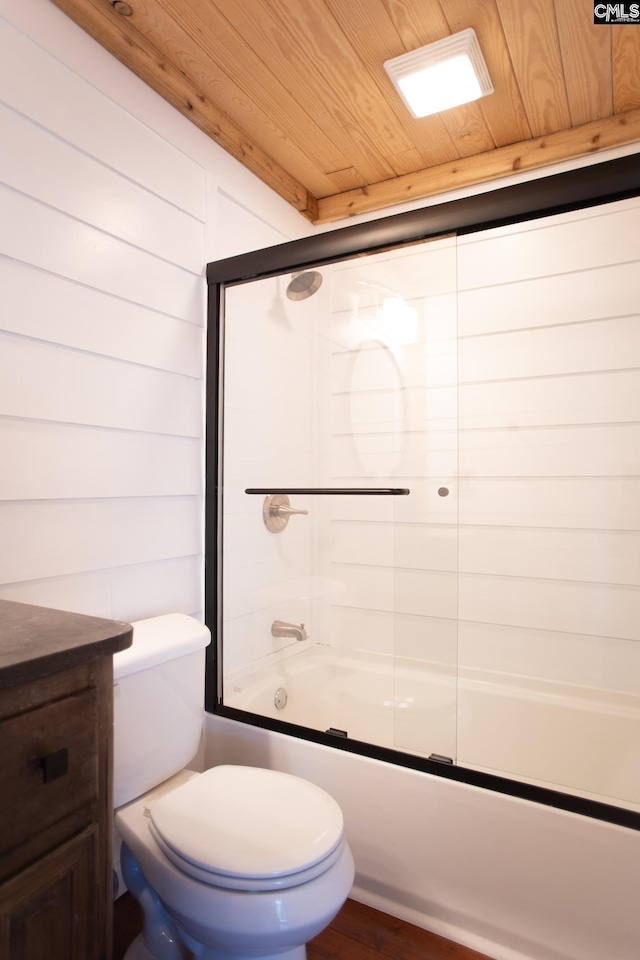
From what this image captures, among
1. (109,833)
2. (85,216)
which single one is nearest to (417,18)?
(85,216)

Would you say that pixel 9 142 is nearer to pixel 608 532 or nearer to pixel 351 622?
pixel 351 622

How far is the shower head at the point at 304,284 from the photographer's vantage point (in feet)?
6.03

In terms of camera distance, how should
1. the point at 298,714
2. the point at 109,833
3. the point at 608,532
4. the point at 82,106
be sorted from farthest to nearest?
the point at 608,532 < the point at 298,714 < the point at 82,106 < the point at 109,833

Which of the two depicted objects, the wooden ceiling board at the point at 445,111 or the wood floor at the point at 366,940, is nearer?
the wood floor at the point at 366,940

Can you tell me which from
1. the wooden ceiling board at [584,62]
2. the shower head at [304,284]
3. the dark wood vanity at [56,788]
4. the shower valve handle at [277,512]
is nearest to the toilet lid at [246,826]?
the dark wood vanity at [56,788]

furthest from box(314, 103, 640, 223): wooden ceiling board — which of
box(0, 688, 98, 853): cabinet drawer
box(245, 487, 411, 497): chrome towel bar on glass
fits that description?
box(0, 688, 98, 853): cabinet drawer

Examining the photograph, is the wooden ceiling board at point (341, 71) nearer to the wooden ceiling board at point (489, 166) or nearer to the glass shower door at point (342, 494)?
the wooden ceiling board at point (489, 166)

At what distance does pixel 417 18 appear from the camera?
1.50m

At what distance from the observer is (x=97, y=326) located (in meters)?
1.52

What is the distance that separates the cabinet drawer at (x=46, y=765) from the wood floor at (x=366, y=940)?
95cm

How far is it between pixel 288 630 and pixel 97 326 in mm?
1227

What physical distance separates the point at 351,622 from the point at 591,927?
3.48ft

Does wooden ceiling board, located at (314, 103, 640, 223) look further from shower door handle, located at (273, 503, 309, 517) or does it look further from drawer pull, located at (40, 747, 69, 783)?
drawer pull, located at (40, 747, 69, 783)

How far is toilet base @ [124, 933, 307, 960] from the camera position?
43.9 inches
